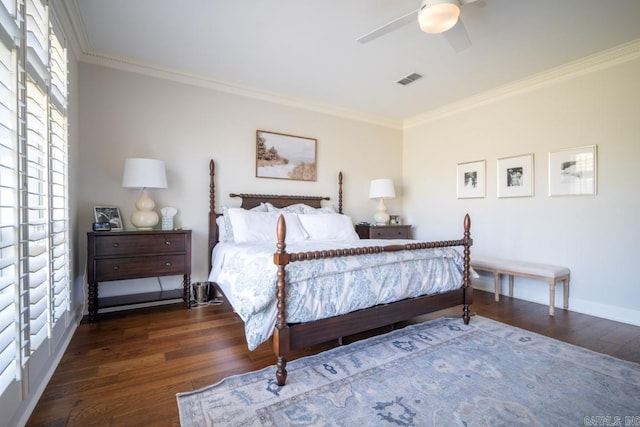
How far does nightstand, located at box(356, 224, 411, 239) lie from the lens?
15.0 ft

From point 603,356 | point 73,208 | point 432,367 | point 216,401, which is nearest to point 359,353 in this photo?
point 432,367

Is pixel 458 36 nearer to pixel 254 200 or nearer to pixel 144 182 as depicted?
pixel 254 200

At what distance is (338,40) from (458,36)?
1.07m

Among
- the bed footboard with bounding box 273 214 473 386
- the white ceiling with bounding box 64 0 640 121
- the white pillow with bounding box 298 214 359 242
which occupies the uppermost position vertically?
the white ceiling with bounding box 64 0 640 121

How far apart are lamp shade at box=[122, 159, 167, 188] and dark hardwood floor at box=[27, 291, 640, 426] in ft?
4.40

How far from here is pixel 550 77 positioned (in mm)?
3484

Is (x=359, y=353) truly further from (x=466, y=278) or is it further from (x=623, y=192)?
(x=623, y=192)

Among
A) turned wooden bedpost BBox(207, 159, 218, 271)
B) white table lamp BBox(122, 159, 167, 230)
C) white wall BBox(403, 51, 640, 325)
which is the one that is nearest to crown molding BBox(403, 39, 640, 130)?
white wall BBox(403, 51, 640, 325)

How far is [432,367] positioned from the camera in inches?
81.4

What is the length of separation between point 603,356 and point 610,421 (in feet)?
3.00

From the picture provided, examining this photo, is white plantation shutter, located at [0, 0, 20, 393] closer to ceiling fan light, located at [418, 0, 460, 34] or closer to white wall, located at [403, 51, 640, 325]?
ceiling fan light, located at [418, 0, 460, 34]

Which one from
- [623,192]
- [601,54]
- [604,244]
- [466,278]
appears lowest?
[466,278]

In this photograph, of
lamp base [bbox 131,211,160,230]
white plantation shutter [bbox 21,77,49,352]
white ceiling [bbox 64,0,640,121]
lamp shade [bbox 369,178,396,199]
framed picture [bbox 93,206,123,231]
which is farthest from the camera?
lamp shade [bbox 369,178,396,199]

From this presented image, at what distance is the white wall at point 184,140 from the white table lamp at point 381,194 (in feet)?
2.03
